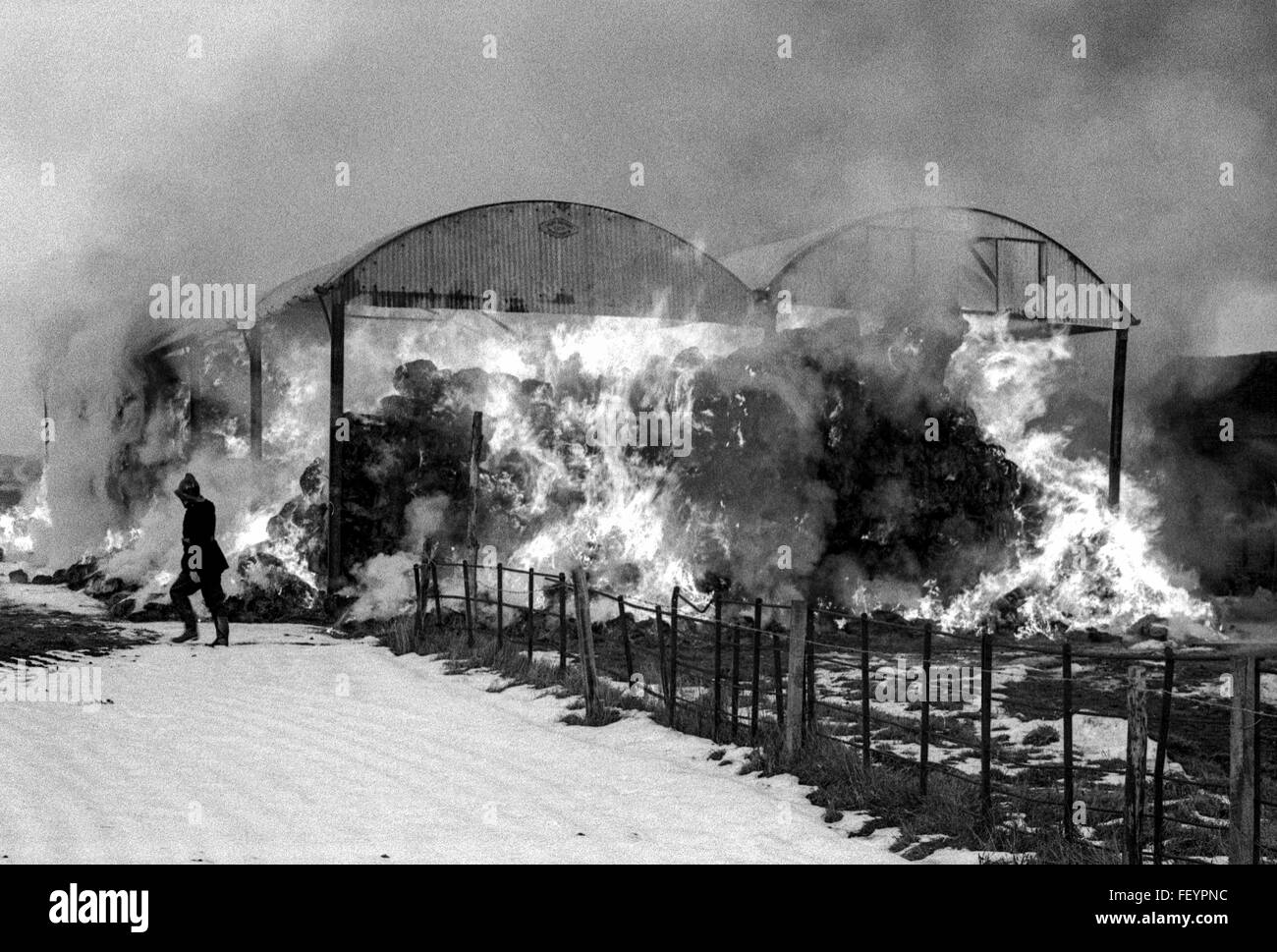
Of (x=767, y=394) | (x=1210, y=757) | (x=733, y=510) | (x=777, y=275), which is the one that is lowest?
(x=1210, y=757)

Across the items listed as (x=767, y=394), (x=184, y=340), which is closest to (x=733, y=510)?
(x=767, y=394)

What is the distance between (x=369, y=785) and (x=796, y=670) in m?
3.69

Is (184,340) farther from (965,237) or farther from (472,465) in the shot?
(965,237)

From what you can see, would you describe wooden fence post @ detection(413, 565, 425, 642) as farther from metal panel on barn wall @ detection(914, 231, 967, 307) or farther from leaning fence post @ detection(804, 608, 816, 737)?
metal panel on barn wall @ detection(914, 231, 967, 307)

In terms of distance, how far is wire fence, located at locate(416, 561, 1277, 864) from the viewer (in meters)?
9.29

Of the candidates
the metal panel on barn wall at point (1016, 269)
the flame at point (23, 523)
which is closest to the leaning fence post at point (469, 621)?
the metal panel on barn wall at point (1016, 269)

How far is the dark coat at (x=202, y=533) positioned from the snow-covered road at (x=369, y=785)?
10.5 ft

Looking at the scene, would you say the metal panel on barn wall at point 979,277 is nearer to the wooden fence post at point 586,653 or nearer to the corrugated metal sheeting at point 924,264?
the corrugated metal sheeting at point 924,264

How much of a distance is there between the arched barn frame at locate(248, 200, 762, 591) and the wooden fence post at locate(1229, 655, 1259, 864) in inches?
703

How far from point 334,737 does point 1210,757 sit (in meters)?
8.97

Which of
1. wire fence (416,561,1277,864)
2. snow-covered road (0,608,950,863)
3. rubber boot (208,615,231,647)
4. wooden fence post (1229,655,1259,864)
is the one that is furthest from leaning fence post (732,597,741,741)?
rubber boot (208,615,231,647)

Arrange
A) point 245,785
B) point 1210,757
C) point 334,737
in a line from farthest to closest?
point 1210,757
point 334,737
point 245,785

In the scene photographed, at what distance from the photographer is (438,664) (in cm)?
1834

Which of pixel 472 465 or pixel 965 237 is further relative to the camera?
pixel 965 237
